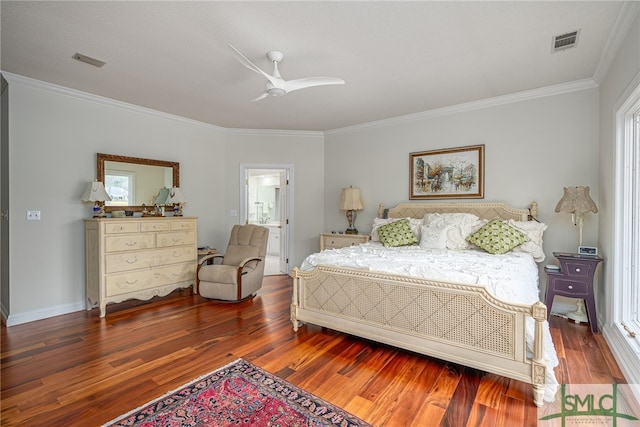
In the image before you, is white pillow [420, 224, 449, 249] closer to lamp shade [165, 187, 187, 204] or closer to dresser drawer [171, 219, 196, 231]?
dresser drawer [171, 219, 196, 231]

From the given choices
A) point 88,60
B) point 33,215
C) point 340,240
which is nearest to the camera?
point 88,60

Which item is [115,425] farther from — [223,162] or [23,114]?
[223,162]

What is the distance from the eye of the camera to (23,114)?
3305mm

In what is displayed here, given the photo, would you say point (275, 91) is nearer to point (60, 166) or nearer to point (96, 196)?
point (96, 196)

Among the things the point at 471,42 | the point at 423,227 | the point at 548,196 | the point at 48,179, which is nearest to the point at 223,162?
the point at 48,179

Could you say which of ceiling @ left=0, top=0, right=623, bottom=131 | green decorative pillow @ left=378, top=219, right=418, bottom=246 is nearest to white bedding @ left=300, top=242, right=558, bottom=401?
green decorative pillow @ left=378, top=219, right=418, bottom=246

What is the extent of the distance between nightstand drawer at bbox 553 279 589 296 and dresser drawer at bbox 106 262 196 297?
14.2 ft

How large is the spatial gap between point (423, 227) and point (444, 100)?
166 cm

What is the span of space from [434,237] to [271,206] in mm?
5228

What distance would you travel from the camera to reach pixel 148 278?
3881mm

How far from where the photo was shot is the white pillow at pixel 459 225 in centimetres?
372

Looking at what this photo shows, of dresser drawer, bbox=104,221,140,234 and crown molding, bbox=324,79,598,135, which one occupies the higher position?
crown molding, bbox=324,79,598,135

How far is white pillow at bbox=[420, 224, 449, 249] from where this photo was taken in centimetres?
374

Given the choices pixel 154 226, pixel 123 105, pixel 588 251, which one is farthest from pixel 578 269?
pixel 123 105
